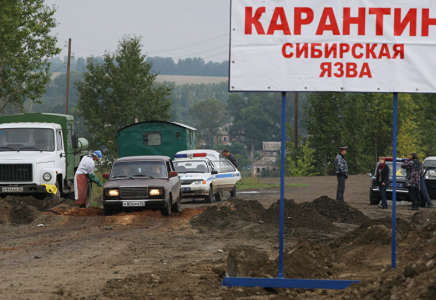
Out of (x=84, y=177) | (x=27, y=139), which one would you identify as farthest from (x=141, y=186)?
(x=27, y=139)

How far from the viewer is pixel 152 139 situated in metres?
33.2

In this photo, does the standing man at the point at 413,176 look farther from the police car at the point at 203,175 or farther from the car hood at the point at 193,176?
the car hood at the point at 193,176

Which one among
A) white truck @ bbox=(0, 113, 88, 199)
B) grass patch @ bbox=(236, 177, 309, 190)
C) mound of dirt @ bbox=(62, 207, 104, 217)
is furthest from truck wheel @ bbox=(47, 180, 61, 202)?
grass patch @ bbox=(236, 177, 309, 190)

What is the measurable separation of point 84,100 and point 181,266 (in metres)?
50.4

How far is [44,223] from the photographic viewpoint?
682 inches

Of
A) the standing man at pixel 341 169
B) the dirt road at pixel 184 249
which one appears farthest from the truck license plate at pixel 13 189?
the standing man at pixel 341 169

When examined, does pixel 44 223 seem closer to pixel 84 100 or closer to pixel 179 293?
pixel 179 293

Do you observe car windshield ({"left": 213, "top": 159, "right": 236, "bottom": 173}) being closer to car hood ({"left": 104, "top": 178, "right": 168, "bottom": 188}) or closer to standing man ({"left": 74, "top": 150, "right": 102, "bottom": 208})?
standing man ({"left": 74, "top": 150, "right": 102, "bottom": 208})

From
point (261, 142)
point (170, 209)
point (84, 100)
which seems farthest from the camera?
point (261, 142)

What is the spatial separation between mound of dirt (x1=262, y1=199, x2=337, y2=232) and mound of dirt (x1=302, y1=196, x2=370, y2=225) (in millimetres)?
857

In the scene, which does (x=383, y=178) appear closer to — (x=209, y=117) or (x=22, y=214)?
(x=22, y=214)

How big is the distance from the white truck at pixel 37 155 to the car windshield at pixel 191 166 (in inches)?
156

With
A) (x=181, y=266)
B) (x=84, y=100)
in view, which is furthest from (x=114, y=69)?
(x=181, y=266)

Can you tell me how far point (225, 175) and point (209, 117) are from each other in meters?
154
